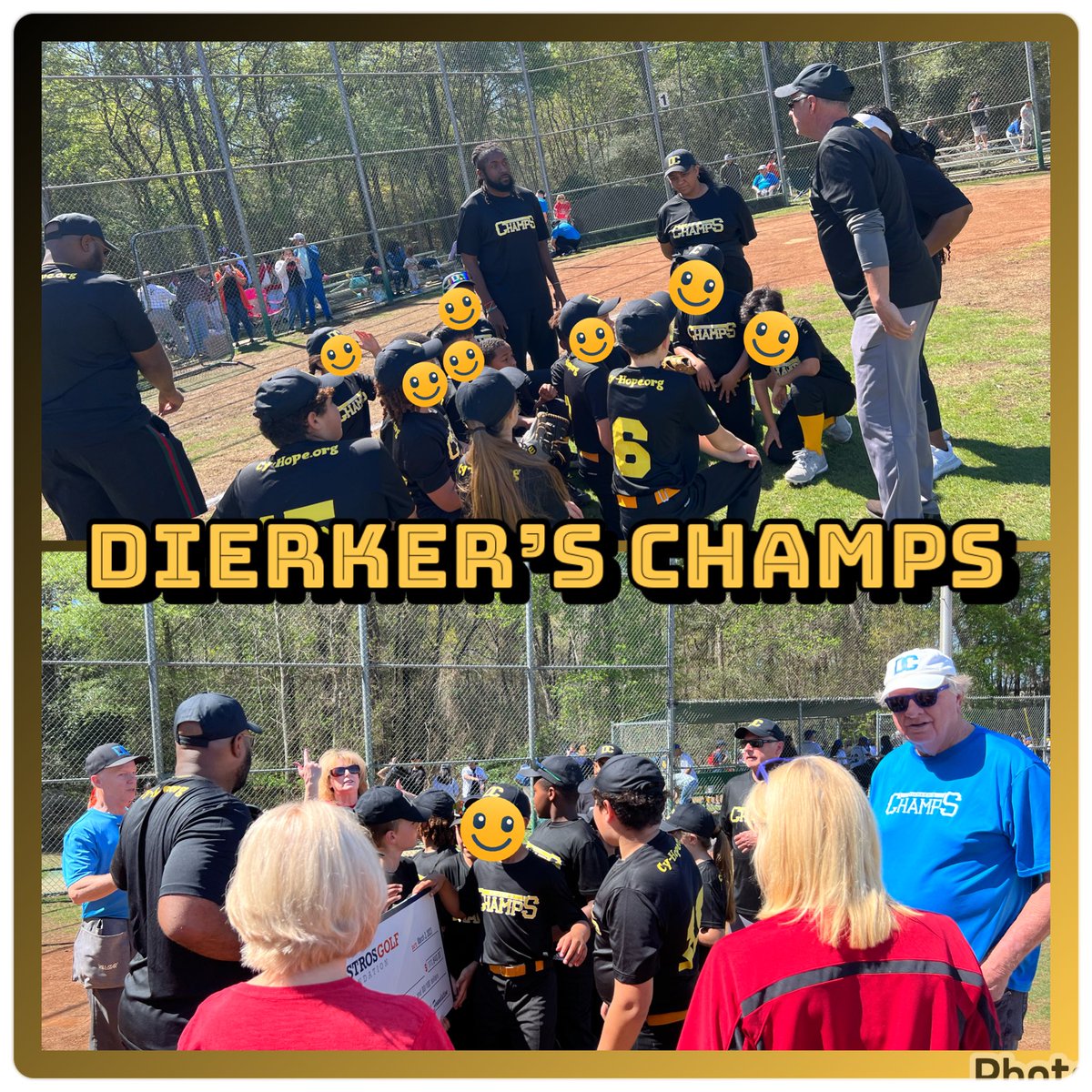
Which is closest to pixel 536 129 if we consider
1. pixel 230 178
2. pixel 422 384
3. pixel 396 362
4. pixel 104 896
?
pixel 230 178

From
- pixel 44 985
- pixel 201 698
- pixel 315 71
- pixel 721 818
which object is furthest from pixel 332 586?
pixel 315 71

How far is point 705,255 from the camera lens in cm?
744

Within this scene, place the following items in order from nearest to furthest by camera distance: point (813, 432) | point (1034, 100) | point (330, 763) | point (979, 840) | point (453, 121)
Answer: point (979, 840) → point (330, 763) → point (813, 432) → point (1034, 100) → point (453, 121)

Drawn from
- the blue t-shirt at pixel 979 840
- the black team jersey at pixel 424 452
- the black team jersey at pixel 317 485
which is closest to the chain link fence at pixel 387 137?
the black team jersey at pixel 424 452

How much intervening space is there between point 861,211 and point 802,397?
211 centimetres

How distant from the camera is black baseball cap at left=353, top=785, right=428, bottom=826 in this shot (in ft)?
14.9

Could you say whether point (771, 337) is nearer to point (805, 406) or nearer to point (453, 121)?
point (805, 406)

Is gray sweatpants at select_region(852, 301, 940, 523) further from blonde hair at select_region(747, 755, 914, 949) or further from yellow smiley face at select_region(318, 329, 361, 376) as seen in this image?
blonde hair at select_region(747, 755, 914, 949)

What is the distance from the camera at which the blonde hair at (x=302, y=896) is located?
2299 millimetres

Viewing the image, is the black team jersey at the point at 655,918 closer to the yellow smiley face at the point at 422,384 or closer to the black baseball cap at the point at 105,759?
the yellow smiley face at the point at 422,384

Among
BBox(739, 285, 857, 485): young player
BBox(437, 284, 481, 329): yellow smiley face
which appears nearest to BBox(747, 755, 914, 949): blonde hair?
BBox(739, 285, 857, 485): young player

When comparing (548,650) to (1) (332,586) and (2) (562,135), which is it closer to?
(2) (562,135)

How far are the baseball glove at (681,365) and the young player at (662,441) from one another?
0.58m

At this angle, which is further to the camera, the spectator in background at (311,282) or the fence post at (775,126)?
Answer: the fence post at (775,126)
